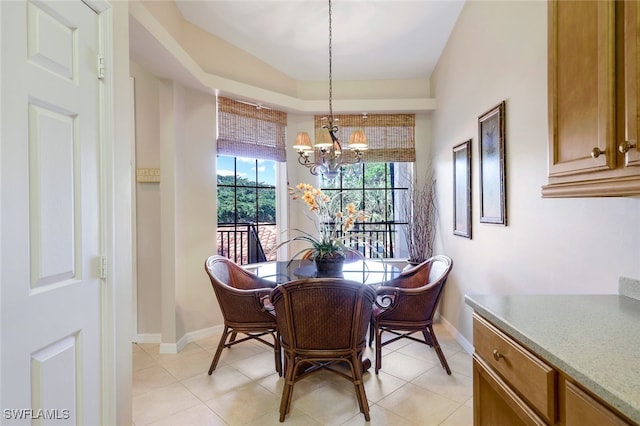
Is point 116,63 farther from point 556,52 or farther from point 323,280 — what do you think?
point 556,52

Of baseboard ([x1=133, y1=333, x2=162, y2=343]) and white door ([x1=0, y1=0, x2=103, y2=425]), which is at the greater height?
white door ([x1=0, y1=0, x2=103, y2=425])

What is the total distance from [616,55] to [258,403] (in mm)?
2485

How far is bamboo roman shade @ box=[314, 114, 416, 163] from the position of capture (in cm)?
405

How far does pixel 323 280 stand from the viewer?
1892 millimetres

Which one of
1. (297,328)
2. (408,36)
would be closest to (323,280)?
(297,328)

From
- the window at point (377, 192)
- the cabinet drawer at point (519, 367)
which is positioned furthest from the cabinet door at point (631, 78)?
the window at point (377, 192)

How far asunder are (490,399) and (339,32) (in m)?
3.25

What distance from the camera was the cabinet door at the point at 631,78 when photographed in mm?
925

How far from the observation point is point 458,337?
311 cm

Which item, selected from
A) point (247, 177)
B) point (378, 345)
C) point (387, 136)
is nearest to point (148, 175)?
point (247, 177)

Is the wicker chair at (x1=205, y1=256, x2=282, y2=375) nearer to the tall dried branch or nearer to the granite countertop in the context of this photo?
the granite countertop

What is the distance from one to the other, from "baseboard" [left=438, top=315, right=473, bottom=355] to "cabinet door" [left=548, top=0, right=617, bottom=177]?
6.77ft

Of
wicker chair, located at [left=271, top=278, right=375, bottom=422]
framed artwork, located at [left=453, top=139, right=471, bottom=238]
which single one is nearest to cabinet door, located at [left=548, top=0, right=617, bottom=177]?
wicker chair, located at [left=271, top=278, right=375, bottom=422]

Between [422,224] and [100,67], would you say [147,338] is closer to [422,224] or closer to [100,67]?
[100,67]
